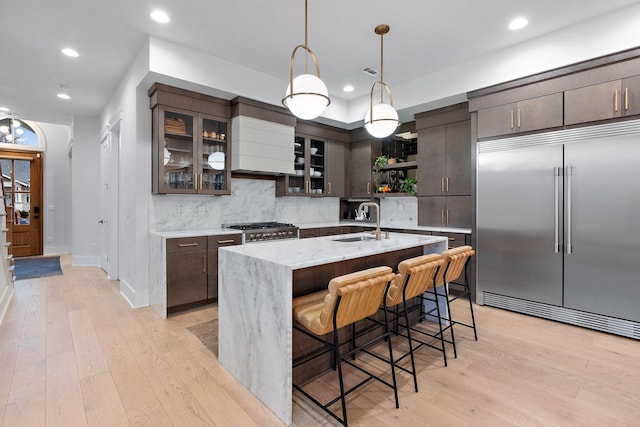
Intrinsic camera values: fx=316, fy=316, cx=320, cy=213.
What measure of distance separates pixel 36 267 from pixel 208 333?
5271 mm

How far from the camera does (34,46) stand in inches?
139

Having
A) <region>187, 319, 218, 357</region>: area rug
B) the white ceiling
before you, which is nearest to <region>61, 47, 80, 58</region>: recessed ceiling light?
the white ceiling

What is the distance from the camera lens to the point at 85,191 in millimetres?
6422

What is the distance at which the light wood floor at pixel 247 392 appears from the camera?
1902 mm

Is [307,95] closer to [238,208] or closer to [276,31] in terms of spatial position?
[276,31]

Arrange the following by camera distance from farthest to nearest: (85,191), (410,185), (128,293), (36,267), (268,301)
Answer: (85,191), (36,267), (410,185), (128,293), (268,301)

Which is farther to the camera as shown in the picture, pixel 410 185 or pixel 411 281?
pixel 410 185

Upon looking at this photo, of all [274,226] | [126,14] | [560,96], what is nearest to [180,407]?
[274,226]

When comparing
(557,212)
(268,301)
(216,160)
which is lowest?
(268,301)

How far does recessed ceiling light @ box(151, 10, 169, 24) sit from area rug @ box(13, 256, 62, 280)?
16.1 ft

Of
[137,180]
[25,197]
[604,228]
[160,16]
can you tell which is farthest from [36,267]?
[604,228]

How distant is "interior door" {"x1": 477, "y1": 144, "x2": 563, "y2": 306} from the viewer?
339 cm


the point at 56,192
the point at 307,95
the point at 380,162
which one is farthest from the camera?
the point at 56,192

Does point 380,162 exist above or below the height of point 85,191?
above
